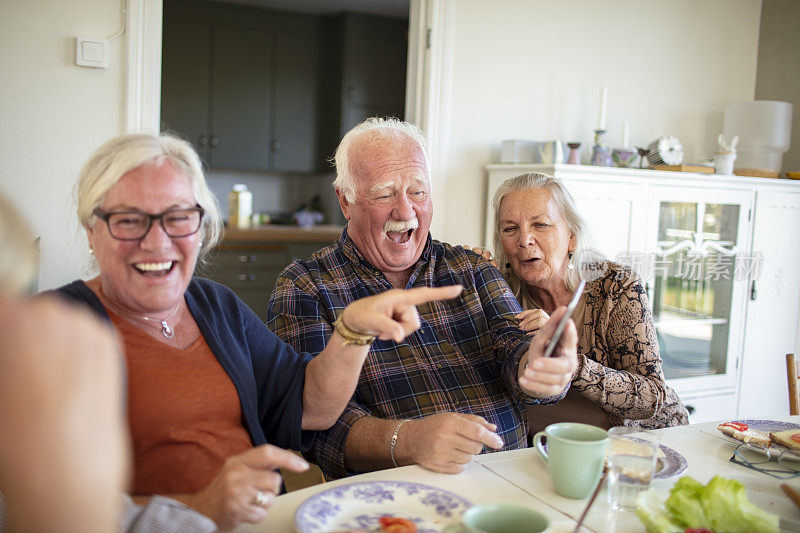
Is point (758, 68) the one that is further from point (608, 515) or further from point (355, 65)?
point (608, 515)

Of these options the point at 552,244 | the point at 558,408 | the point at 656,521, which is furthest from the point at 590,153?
the point at 656,521

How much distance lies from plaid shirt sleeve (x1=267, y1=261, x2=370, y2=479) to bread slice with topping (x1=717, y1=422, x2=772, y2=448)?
0.77 m

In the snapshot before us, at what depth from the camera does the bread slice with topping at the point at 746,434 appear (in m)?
1.29

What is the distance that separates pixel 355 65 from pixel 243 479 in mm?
4546

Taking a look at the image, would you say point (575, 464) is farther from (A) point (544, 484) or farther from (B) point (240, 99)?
(B) point (240, 99)

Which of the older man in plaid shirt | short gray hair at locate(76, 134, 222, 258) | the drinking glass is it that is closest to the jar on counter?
the older man in plaid shirt

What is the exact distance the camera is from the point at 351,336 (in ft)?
3.97

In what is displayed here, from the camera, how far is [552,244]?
1925 mm

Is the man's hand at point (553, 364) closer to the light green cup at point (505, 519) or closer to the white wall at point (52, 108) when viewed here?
the light green cup at point (505, 519)

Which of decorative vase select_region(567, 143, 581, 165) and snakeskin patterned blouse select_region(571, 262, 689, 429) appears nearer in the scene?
snakeskin patterned blouse select_region(571, 262, 689, 429)

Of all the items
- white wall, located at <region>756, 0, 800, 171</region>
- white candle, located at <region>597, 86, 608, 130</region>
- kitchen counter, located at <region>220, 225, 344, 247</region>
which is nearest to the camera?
white candle, located at <region>597, 86, 608, 130</region>

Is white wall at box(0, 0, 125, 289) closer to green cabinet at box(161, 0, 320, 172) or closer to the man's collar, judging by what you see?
the man's collar

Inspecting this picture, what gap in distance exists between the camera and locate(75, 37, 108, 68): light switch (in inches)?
93.5

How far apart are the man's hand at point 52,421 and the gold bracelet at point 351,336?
2.34 feet
